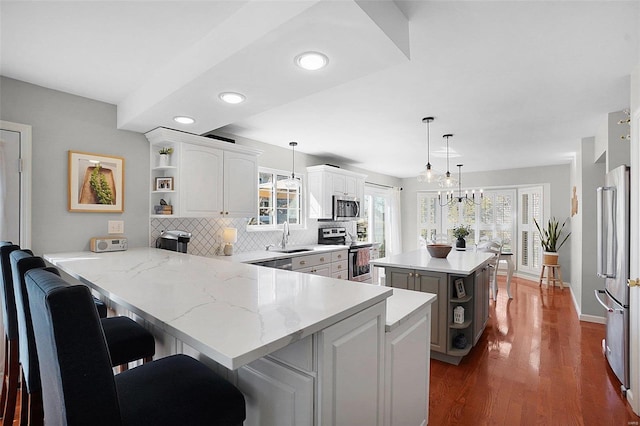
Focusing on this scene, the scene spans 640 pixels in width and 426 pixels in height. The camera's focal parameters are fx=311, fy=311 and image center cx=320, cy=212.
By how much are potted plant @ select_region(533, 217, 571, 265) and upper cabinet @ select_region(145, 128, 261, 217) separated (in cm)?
565

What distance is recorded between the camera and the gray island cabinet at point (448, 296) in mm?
2791

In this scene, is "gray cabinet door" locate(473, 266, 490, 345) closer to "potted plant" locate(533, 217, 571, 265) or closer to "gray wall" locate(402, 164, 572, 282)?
"potted plant" locate(533, 217, 571, 265)

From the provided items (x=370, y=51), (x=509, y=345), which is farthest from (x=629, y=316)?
(x=370, y=51)

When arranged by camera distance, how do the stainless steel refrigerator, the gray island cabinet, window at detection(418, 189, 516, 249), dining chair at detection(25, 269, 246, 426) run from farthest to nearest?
window at detection(418, 189, 516, 249), the gray island cabinet, the stainless steel refrigerator, dining chair at detection(25, 269, 246, 426)

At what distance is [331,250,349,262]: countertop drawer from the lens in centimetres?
471

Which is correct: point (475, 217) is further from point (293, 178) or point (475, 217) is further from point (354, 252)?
point (293, 178)

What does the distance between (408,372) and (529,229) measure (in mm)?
6467

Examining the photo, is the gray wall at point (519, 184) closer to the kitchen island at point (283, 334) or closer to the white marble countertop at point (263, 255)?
the white marble countertop at point (263, 255)

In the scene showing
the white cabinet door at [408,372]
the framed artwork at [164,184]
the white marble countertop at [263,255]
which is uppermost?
the framed artwork at [164,184]

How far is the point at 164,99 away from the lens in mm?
2242

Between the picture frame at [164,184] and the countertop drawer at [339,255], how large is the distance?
2.49 m

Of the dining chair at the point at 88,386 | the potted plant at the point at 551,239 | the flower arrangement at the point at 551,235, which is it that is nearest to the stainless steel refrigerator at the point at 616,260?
Answer: the dining chair at the point at 88,386

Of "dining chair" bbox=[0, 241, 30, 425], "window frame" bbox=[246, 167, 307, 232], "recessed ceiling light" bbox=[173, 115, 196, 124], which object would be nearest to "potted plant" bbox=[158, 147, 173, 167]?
"recessed ceiling light" bbox=[173, 115, 196, 124]

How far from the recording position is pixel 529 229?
21.7 ft
